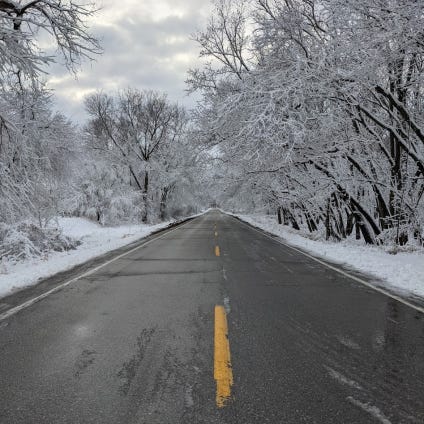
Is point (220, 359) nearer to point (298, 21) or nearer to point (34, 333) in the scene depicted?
point (34, 333)

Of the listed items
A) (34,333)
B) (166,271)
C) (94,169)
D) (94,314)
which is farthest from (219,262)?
(94,169)

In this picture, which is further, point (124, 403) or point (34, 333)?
point (34, 333)

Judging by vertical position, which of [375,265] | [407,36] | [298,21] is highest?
[298,21]

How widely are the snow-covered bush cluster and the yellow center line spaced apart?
17.1ft

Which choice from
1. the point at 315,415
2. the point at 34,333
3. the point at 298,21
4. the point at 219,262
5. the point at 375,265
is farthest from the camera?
the point at 298,21

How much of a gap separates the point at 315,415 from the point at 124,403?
1541 mm

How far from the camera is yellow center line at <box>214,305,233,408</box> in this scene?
10.7 feet

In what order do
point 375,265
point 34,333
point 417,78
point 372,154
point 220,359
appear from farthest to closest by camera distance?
point 372,154 → point 375,265 → point 417,78 → point 34,333 → point 220,359

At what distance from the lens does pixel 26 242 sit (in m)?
12.9

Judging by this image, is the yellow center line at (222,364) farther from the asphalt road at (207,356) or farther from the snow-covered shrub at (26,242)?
the snow-covered shrub at (26,242)

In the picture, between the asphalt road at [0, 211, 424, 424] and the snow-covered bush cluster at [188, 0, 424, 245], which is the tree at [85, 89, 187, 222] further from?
the asphalt road at [0, 211, 424, 424]

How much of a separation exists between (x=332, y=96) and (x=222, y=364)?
9537 millimetres

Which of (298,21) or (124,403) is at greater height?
(298,21)

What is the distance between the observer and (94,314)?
5.90 meters
